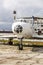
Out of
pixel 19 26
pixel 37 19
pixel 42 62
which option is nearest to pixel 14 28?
pixel 19 26

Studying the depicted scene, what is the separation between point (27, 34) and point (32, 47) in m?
1.02

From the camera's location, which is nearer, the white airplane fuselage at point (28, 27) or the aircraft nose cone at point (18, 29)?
the aircraft nose cone at point (18, 29)

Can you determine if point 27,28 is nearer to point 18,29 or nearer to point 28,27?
point 28,27

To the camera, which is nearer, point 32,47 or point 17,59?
point 17,59

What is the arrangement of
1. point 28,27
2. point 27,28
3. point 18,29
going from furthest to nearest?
point 28,27 → point 27,28 → point 18,29

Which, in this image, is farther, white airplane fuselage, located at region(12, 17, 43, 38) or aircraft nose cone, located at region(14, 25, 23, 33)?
white airplane fuselage, located at region(12, 17, 43, 38)

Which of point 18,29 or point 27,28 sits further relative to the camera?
point 27,28

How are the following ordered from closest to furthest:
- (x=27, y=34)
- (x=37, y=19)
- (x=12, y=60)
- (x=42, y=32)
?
(x=12, y=60), (x=27, y=34), (x=37, y=19), (x=42, y=32)

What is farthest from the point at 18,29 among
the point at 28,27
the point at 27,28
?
the point at 28,27

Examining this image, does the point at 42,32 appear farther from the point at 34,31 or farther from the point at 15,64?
the point at 15,64

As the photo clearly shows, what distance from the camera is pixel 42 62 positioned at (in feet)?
35.9

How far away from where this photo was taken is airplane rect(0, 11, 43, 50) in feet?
50.2

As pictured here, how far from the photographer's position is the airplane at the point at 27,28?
50.2 feet

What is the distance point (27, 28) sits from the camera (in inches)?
628
